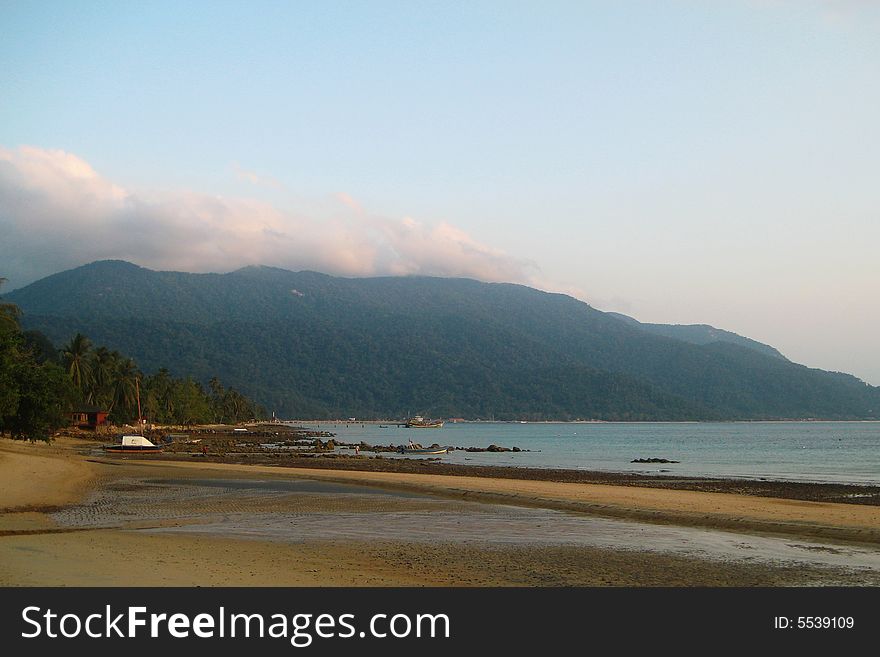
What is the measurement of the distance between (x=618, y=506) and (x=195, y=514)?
1393 centimetres

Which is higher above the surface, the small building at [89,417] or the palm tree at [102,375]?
the palm tree at [102,375]

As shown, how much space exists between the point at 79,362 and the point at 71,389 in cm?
4124

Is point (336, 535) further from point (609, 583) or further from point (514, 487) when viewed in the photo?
point (514, 487)

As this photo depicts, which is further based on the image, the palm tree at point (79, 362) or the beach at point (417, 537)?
the palm tree at point (79, 362)

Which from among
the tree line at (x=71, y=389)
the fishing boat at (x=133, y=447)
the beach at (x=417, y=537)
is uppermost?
the tree line at (x=71, y=389)

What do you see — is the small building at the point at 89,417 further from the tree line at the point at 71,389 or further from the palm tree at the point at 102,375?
the palm tree at the point at 102,375

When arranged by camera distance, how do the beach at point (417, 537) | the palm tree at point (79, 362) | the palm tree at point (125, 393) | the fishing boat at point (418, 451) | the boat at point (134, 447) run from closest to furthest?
1. the beach at point (417, 537)
2. the boat at point (134, 447)
3. the fishing boat at point (418, 451)
4. the palm tree at point (79, 362)
5. the palm tree at point (125, 393)

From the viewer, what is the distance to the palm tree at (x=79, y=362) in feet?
336

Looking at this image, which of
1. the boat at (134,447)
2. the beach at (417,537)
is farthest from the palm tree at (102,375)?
the beach at (417,537)

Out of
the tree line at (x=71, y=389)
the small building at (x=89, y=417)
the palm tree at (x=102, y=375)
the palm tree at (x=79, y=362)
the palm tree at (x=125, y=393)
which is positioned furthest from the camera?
the palm tree at (x=125, y=393)

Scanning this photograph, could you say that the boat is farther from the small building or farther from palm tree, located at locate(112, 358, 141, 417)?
palm tree, located at locate(112, 358, 141, 417)

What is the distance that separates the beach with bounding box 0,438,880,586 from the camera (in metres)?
13.5
